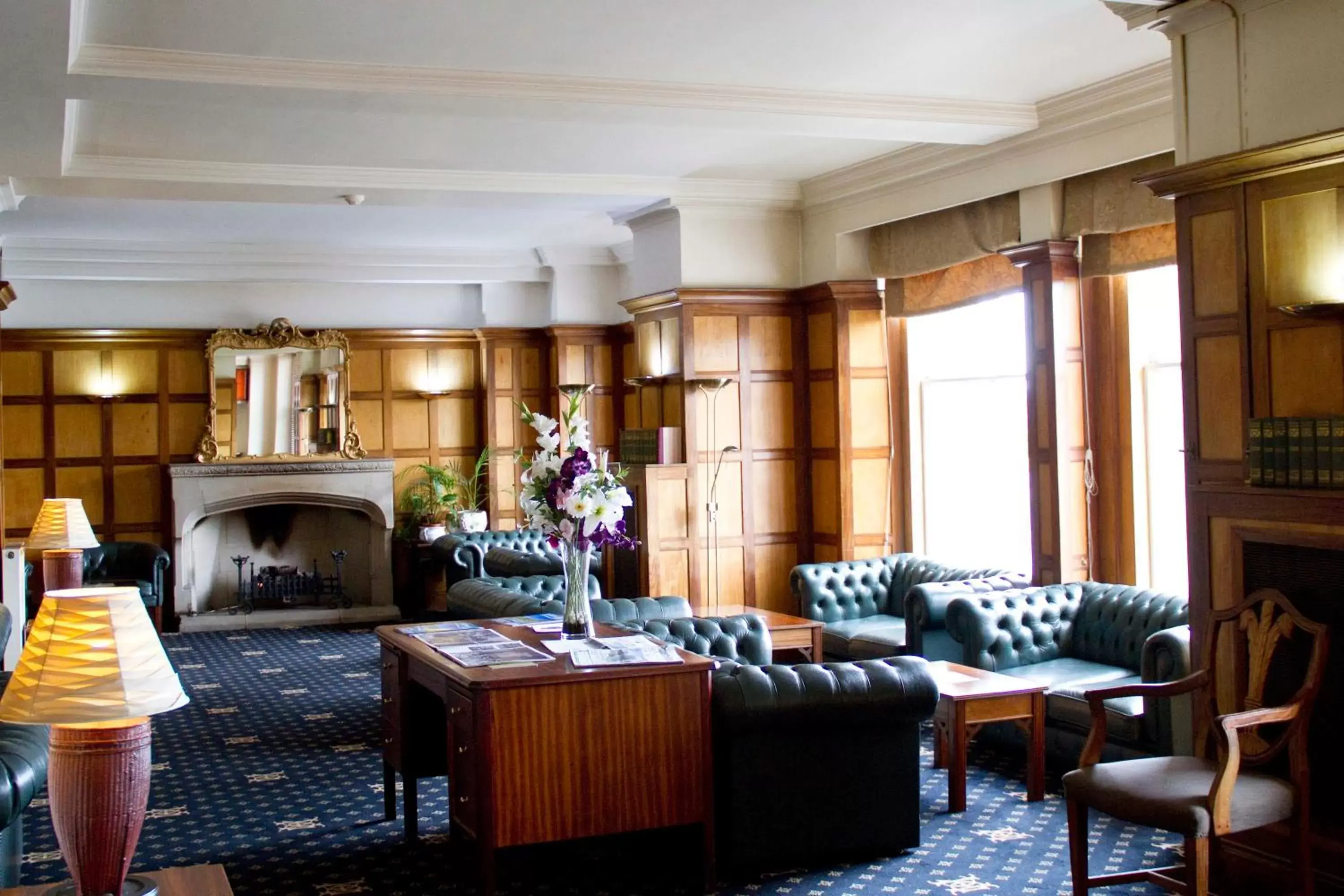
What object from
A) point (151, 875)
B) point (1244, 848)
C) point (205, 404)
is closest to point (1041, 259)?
point (1244, 848)

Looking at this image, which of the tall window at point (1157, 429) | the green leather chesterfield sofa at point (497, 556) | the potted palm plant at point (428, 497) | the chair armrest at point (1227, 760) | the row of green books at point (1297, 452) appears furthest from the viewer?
the potted palm plant at point (428, 497)

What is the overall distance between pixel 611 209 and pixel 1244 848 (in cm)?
691

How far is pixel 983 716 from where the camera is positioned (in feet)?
19.6

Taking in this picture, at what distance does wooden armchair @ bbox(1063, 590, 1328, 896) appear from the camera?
161 inches

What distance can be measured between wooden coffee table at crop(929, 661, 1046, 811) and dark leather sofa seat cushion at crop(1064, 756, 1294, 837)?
1.34m

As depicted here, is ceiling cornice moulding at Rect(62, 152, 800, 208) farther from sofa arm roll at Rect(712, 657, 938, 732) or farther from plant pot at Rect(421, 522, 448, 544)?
sofa arm roll at Rect(712, 657, 938, 732)

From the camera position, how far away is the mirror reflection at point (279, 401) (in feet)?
42.3

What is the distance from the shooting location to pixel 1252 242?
4.75 metres

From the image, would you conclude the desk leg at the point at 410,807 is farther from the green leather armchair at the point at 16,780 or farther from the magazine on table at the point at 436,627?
the green leather armchair at the point at 16,780

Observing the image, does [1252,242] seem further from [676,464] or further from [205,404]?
[205,404]

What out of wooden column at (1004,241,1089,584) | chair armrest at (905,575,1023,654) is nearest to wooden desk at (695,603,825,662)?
chair armrest at (905,575,1023,654)

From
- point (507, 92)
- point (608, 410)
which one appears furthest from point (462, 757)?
point (608, 410)

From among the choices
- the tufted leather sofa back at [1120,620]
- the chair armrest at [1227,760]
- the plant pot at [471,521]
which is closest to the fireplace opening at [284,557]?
the plant pot at [471,521]

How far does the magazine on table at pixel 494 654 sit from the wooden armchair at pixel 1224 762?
1.97m
